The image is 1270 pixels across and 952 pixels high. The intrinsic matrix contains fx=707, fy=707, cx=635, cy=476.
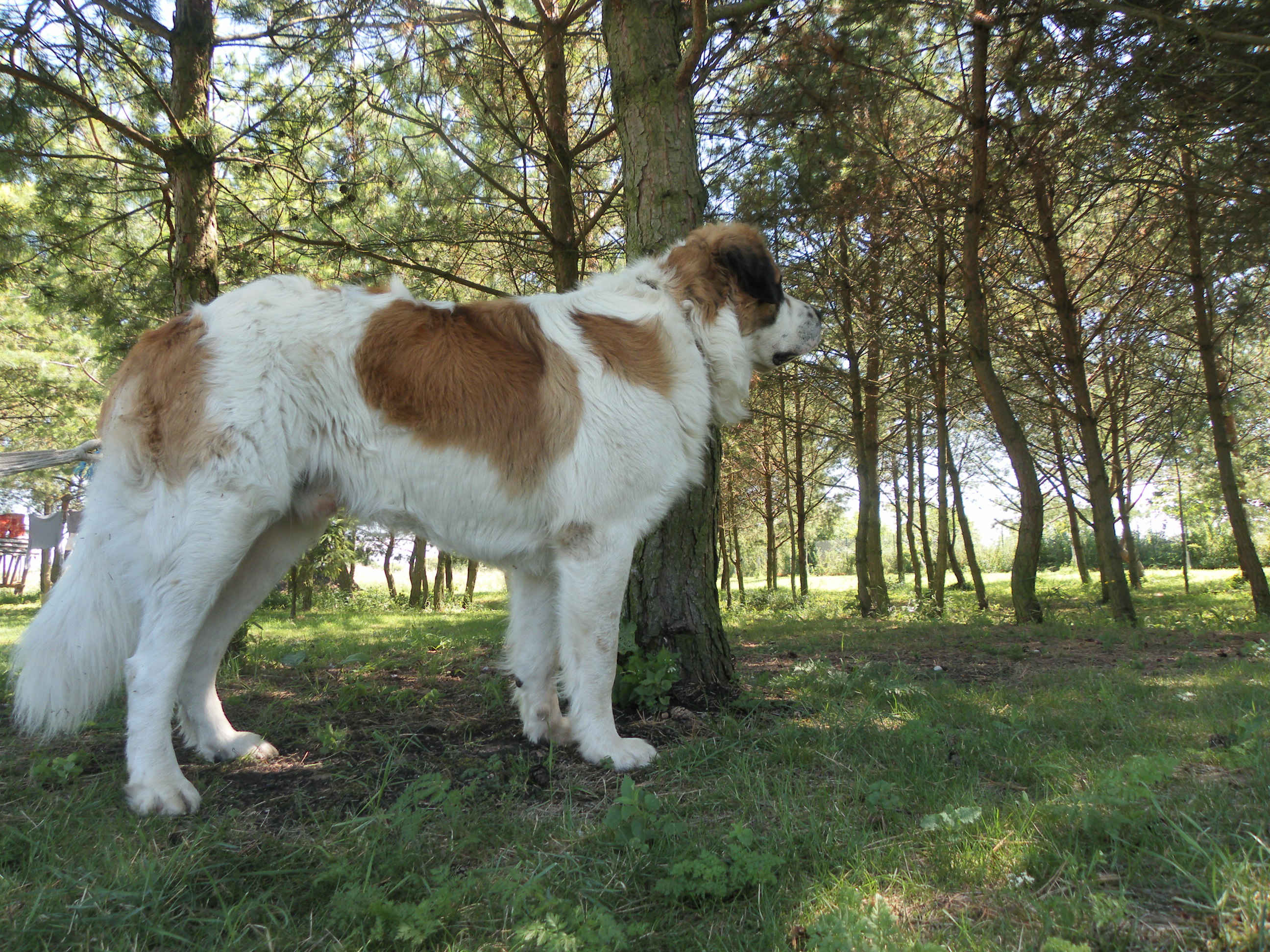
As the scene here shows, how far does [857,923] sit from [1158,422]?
1760 centimetres

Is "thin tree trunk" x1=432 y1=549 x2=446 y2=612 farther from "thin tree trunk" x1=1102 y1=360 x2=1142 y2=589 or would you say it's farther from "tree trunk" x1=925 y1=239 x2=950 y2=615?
"thin tree trunk" x1=1102 y1=360 x2=1142 y2=589

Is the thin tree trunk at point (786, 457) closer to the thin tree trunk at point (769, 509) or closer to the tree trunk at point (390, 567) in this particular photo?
the thin tree trunk at point (769, 509)

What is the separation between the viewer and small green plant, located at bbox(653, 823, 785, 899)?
176cm

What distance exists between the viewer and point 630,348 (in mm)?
3195

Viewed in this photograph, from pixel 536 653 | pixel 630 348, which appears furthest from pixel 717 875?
pixel 630 348

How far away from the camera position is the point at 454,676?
4895mm

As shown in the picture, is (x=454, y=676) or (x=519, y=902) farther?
(x=454, y=676)

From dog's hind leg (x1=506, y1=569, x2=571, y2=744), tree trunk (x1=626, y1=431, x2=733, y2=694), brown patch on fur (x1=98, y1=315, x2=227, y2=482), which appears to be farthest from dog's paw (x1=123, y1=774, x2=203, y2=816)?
tree trunk (x1=626, y1=431, x2=733, y2=694)

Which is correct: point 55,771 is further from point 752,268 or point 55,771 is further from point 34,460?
point 34,460

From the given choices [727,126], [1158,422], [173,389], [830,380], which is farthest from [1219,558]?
[173,389]

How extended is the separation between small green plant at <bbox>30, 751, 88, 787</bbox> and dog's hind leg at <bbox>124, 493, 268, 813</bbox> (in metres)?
0.36

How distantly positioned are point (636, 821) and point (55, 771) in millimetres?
2248

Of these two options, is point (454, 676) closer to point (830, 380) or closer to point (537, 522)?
point (537, 522)

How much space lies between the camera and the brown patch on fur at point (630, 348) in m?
3.14
